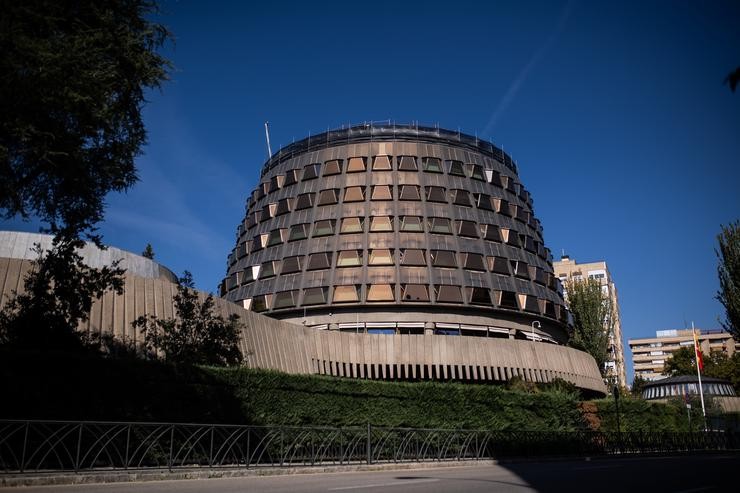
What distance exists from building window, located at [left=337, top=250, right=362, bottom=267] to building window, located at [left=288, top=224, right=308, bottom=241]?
181 inches

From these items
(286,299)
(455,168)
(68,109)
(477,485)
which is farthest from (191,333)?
(455,168)

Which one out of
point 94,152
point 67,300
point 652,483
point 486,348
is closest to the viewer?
point 652,483

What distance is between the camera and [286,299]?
53.7 metres

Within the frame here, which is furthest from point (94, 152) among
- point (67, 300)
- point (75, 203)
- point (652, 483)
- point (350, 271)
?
point (350, 271)

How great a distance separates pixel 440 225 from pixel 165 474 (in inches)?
1688

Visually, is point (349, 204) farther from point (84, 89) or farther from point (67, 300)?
point (84, 89)

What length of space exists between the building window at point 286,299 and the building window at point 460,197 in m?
17.0

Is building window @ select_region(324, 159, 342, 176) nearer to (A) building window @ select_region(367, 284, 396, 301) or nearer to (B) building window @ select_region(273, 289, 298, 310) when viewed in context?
(B) building window @ select_region(273, 289, 298, 310)

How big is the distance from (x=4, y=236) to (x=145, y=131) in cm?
1633

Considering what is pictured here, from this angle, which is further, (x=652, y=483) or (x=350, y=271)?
(x=350, y=271)

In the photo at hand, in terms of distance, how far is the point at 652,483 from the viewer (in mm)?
13234

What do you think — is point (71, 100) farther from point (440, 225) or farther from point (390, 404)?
point (440, 225)

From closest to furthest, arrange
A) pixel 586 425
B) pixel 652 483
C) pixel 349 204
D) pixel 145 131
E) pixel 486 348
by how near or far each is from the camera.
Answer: pixel 652 483
pixel 145 131
pixel 586 425
pixel 486 348
pixel 349 204

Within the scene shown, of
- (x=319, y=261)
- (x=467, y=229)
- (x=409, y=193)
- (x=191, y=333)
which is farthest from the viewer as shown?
(x=409, y=193)
